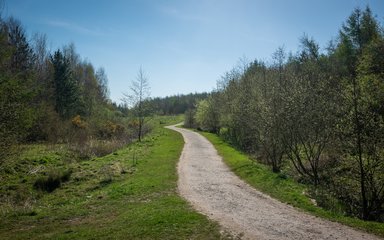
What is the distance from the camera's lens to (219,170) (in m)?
21.1

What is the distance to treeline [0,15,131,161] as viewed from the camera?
15.6 meters

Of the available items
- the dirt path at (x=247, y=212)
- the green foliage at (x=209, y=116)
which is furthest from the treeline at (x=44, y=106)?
the green foliage at (x=209, y=116)

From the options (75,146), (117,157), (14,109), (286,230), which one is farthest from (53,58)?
(286,230)

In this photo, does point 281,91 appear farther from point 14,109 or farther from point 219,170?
point 14,109

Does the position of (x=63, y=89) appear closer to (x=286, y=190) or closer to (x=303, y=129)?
(x=303, y=129)

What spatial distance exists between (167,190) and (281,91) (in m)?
10.3

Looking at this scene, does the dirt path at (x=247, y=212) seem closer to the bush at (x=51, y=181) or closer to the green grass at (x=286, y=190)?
the green grass at (x=286, y=190)

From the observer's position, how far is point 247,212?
11797 mm

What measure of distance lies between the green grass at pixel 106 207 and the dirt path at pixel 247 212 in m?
0.65

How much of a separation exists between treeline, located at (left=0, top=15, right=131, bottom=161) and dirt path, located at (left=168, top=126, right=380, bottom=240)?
29.2 ft

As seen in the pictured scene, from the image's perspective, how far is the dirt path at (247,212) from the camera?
9586 millimetres

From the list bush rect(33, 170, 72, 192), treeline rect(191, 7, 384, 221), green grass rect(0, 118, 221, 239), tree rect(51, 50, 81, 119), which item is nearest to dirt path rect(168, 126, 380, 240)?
green grass rect(0, 118, 221, 239)

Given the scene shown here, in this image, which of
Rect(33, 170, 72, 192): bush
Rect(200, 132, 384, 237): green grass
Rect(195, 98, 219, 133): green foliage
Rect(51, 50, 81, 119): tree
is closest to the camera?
Rect(200, 132, 384, 237): green grass

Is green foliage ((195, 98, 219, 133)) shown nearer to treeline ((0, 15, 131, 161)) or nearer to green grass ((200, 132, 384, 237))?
treeline ((0, 15, 131, 161))
